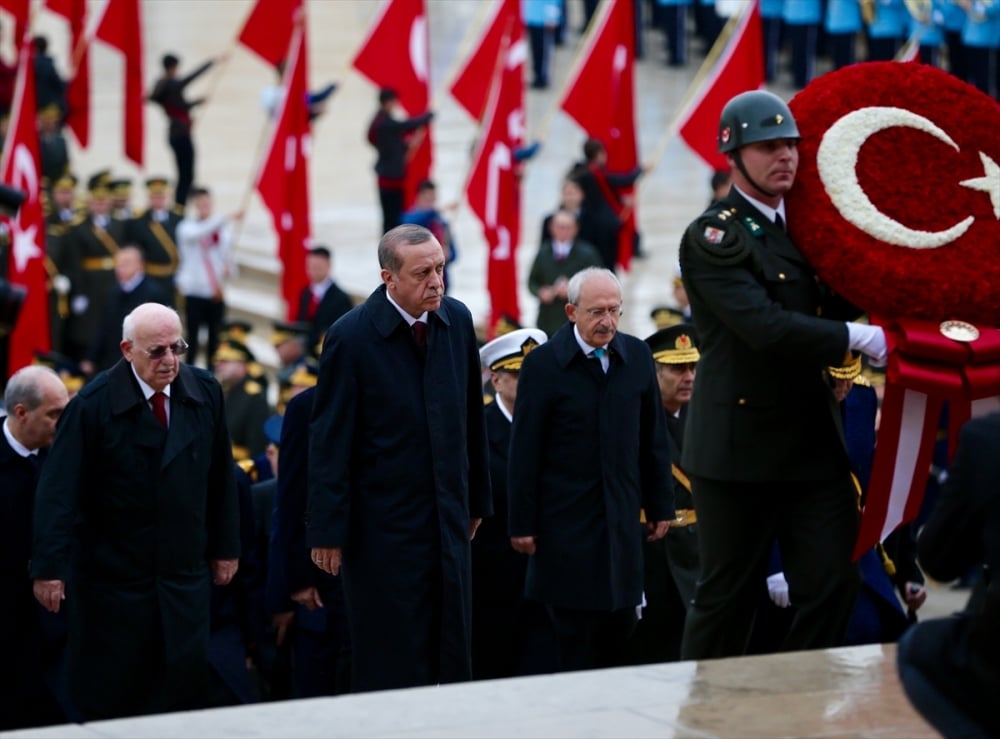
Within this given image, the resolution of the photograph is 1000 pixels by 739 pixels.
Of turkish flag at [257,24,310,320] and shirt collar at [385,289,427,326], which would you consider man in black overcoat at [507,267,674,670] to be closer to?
shirt collar at [385,289,427,326]

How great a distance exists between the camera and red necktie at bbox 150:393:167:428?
7359 mm

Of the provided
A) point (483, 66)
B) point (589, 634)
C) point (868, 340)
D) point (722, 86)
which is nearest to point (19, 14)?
point (483, 66)

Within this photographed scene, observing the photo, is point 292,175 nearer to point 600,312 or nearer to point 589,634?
point 600,312

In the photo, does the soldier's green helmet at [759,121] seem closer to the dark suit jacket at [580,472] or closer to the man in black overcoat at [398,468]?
the man in black overcoat at [398,468]

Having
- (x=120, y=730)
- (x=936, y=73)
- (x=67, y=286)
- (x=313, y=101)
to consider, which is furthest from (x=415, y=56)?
(x=120, y=730)

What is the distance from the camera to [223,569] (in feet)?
24.6

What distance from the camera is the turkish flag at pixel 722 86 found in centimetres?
1370

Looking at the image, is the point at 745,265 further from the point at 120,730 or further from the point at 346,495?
the point at 120,730

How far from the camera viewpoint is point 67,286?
18078 mm

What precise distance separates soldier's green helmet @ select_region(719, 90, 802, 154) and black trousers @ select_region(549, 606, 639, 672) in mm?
2163

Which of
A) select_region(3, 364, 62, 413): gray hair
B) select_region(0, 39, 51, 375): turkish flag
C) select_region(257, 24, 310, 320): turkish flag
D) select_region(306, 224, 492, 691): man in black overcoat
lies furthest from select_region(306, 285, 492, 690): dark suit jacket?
select_region(257, 24, 310, 320): turkish flag

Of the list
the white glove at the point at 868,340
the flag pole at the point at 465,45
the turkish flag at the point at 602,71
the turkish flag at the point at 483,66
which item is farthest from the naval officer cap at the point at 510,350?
the flag pole at the point at 465,45

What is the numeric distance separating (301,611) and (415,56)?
888 centimetres

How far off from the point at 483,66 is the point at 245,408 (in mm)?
4585
